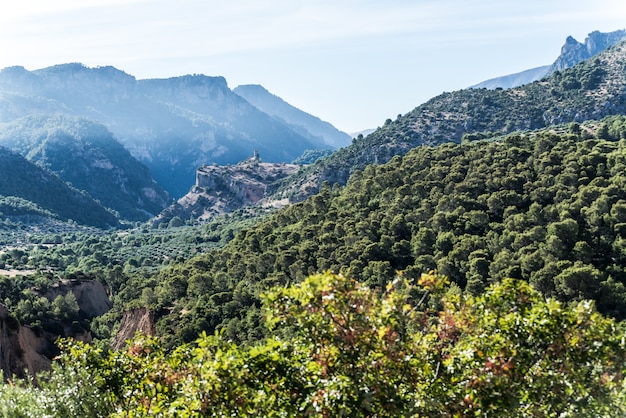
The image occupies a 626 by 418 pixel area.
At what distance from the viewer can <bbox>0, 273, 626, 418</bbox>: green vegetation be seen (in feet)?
39.5

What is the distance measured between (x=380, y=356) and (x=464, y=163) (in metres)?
75.3

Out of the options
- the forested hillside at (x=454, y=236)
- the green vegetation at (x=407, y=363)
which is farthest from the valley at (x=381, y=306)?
the forested hillside at (x=454, y=236)

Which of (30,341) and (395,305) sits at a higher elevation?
(395,305)

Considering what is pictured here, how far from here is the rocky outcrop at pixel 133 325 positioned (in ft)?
227

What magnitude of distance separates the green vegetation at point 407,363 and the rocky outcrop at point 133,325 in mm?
58814

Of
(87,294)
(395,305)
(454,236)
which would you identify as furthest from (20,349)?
(395,305)

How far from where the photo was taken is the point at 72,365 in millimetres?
18500

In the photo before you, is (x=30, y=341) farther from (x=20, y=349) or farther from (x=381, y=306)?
(x=381, y=306)

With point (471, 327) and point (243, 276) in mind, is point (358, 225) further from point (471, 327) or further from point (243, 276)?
point (471, 327)

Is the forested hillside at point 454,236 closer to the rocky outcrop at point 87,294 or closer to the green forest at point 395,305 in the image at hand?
the green forest at point 395,305

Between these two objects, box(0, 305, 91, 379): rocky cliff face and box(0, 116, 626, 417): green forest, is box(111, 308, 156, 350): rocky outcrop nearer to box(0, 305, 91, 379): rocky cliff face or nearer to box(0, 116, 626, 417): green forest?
box(0, 116, 626, 417): green forest

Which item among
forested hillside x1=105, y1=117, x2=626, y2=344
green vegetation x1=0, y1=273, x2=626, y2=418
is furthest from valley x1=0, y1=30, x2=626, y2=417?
forested hillside x1=105, y1=117, x2=626, y2=344

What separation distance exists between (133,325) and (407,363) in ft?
219

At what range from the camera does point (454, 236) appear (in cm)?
6350
